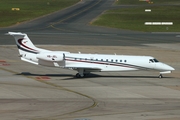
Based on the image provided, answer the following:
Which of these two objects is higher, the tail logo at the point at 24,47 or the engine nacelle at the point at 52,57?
the tail logo at the point at 24,47

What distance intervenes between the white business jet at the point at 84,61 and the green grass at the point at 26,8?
197 ft

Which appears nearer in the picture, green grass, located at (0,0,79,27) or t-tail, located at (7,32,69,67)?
t-tail, located at (7,32,69,67)

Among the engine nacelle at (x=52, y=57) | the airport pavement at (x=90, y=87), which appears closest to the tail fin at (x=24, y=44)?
the engine nacelle at (x=52, y=57)

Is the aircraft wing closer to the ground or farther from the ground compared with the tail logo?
closer to the ground

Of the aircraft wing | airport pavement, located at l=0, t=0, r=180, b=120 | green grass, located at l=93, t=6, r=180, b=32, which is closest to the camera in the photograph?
airport pavement, located at l=0, t=0, r=180, b=120

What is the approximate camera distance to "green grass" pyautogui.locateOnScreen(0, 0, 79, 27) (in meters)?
125

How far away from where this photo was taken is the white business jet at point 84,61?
55938 mm

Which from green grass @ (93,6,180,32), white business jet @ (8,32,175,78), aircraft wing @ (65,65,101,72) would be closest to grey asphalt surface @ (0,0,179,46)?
green grass @ (93,6,180,32)

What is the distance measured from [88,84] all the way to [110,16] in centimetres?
8005

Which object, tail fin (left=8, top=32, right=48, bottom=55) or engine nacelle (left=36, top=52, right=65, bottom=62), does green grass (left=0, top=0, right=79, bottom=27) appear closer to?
tail fin (left=8, top=32, right=48, bottom=55)

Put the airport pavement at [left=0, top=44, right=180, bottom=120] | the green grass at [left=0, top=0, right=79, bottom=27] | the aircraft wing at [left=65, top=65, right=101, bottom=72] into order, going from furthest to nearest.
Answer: the green grass at [left=0, top=0, right=79, bottom=27] < the aircraft wing at [left=65, top=65, right=101, bottom=72] < the airport pavement at [left=0, top=44, right=180, bottom=120]

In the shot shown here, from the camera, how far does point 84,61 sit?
185 ft

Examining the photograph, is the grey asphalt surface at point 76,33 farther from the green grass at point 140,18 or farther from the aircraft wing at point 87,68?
the aircraft wing at point 87,68

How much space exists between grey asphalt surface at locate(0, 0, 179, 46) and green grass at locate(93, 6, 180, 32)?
389cm
